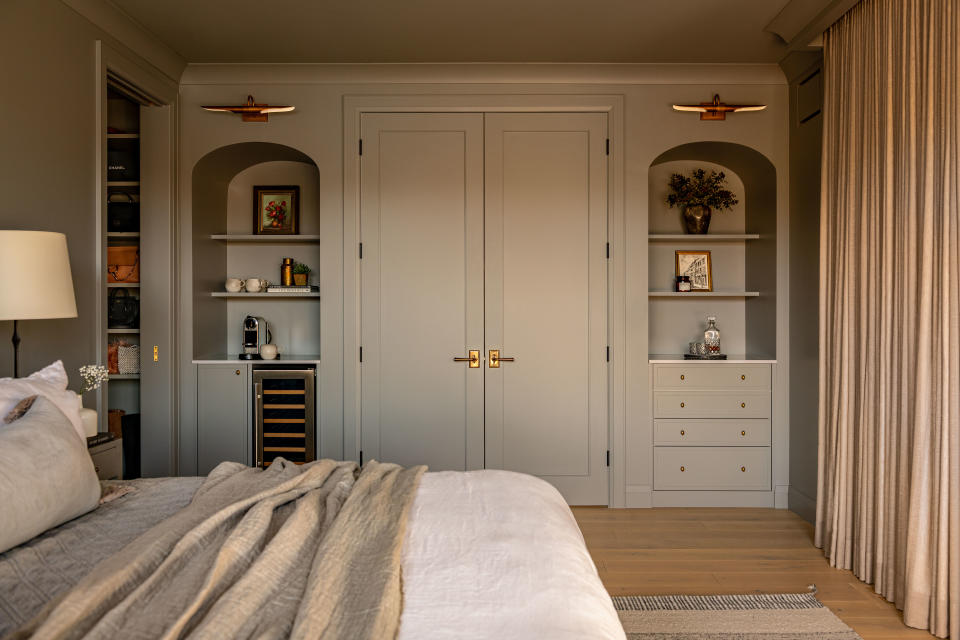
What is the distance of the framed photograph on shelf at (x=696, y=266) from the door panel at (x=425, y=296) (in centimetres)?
149

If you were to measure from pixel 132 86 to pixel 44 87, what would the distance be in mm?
786

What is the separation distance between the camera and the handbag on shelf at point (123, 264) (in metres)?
3.97

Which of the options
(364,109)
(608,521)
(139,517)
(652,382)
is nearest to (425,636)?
(139,517)

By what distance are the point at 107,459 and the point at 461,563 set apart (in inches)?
72.9

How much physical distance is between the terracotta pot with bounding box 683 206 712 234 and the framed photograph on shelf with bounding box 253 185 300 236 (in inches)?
109

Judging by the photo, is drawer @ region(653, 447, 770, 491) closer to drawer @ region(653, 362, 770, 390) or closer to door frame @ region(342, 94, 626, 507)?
door frame @ region(342, 94, 626, 507)

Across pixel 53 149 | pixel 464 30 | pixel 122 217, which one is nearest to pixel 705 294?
pixel 464 30

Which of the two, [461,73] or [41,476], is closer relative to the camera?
[41,476]

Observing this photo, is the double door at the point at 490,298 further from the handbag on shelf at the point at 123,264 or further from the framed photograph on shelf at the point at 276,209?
the handbag on shelf at the point at 123,264

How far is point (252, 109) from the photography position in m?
3.90

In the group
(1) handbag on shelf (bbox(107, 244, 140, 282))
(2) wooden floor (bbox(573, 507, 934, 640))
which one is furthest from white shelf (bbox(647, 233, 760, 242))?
(1) handbag on shelf (bbox(107, 244, 140, 282))

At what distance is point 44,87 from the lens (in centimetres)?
278

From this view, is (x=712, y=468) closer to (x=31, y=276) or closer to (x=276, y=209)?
(x=276, y=209)

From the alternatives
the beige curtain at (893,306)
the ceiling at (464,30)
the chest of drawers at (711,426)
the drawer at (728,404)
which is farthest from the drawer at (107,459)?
the beige curtain at (893,306)
